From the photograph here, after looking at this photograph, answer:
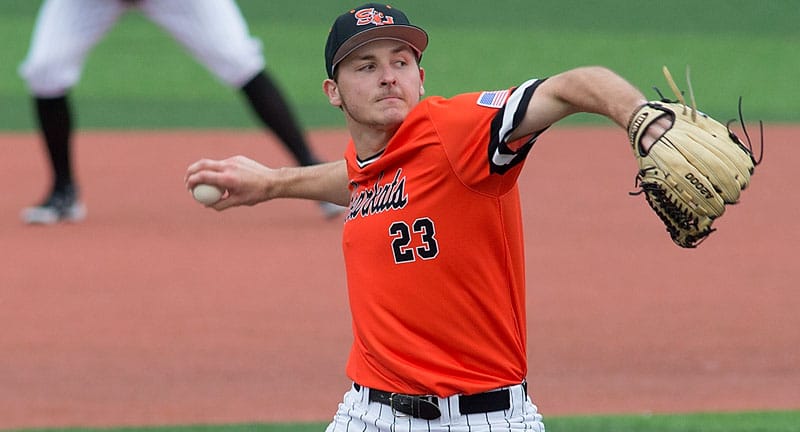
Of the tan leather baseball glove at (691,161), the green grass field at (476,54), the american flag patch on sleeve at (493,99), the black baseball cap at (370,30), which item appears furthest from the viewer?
the green grass field at (476,54)

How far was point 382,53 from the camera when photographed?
372 centimetres

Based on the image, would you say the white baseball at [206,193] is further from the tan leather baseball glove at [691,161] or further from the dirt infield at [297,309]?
the dirt infield at [297,309]

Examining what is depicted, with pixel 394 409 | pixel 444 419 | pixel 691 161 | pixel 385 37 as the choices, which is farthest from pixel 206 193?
pixel 691 161

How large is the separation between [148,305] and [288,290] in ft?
2.60

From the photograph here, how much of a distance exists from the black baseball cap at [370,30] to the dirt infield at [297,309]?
2.56 metres

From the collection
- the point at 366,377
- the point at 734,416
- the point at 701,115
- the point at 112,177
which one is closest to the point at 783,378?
the point at 734,416

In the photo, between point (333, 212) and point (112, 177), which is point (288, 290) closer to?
point (333, 212)

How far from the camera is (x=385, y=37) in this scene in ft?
12.1

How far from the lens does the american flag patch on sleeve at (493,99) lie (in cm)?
336

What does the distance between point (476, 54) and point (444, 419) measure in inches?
546

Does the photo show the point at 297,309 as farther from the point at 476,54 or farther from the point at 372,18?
the point at 476,54

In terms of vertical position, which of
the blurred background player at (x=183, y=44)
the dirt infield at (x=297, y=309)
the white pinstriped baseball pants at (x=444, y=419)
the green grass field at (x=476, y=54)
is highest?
the green grass field at (x=476, y=54)

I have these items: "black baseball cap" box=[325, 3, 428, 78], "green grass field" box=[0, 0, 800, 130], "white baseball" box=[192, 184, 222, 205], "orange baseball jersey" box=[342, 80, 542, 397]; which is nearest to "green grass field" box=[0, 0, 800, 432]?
"green grass field" box=[0, 0, 800, 130]

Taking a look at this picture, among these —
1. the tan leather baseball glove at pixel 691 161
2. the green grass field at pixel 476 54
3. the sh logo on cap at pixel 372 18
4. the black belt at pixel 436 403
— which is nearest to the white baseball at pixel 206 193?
the sh logo on cap at pixel 372 18
